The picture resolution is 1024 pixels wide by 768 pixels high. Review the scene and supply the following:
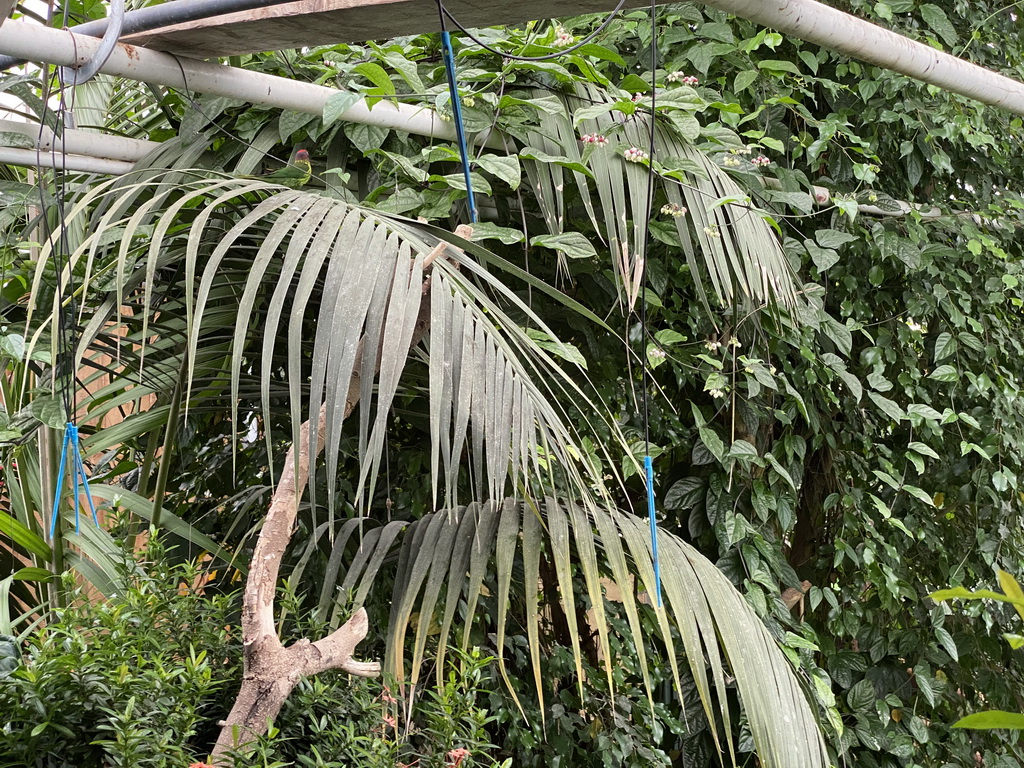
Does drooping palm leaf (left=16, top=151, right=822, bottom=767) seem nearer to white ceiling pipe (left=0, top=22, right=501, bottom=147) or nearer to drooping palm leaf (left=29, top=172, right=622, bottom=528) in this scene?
drooping palm leaf (left=29, top=172, right=622, bottom=528)

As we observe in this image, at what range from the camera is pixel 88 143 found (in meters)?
1.32

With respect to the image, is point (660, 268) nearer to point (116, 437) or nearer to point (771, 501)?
point (771, 501)

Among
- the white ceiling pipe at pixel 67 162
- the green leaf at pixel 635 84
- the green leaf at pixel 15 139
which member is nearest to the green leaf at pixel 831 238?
the green leaf at pixel 635 84

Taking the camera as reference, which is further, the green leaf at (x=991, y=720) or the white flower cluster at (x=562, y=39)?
the white flower cluster at (x=562, y=39)

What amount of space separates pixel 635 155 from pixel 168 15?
67 centimetres

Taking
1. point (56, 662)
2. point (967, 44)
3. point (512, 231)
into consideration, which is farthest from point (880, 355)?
point (56, 662)

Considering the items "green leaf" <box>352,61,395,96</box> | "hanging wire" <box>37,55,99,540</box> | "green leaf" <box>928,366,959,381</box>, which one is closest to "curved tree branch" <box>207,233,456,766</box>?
"hanging wire" <box>37,55,99,540</box>

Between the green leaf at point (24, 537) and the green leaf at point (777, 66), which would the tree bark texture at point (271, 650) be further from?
the green leaf at point (777, 66)

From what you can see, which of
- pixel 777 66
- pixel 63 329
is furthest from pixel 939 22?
pixel 63 329

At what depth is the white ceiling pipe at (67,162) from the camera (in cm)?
130

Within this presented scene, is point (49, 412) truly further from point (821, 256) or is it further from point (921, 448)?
point (921, 448)

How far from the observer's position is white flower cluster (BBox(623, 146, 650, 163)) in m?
1.38

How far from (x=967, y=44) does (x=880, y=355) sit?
2.32 feet

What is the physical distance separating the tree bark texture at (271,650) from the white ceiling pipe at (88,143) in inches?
22.3
